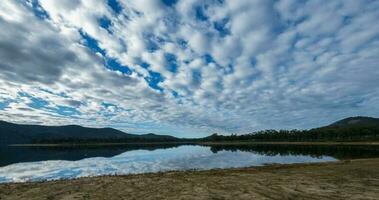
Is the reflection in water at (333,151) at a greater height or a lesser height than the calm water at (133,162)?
greater

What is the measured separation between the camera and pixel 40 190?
20.1 metres

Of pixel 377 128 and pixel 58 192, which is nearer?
pixel 58 192

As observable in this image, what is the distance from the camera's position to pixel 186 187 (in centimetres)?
2033

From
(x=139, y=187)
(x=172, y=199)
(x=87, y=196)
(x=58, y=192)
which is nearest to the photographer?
A: (x=172, y=199)

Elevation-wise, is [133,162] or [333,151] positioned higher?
[333,151]

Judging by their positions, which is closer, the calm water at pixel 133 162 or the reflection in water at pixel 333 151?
the calm water at pixel 133 162

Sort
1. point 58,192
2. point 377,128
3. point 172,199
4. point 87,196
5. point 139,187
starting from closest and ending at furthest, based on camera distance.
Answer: point 172,199, point 87,196, point 58,192, point 139,187, point 377,128

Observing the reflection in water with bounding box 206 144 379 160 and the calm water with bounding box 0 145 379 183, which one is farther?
the reflection in water with bounding box 206 144 379 160

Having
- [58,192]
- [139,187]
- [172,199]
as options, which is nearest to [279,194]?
[172,199]

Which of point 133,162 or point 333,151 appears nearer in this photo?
point 133,162

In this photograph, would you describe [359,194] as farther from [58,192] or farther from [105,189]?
[58,192]

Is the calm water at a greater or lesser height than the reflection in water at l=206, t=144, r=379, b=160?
lesser

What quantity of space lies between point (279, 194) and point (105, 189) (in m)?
11.3

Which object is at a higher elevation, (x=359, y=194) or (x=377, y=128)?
(x=377, y=128)
